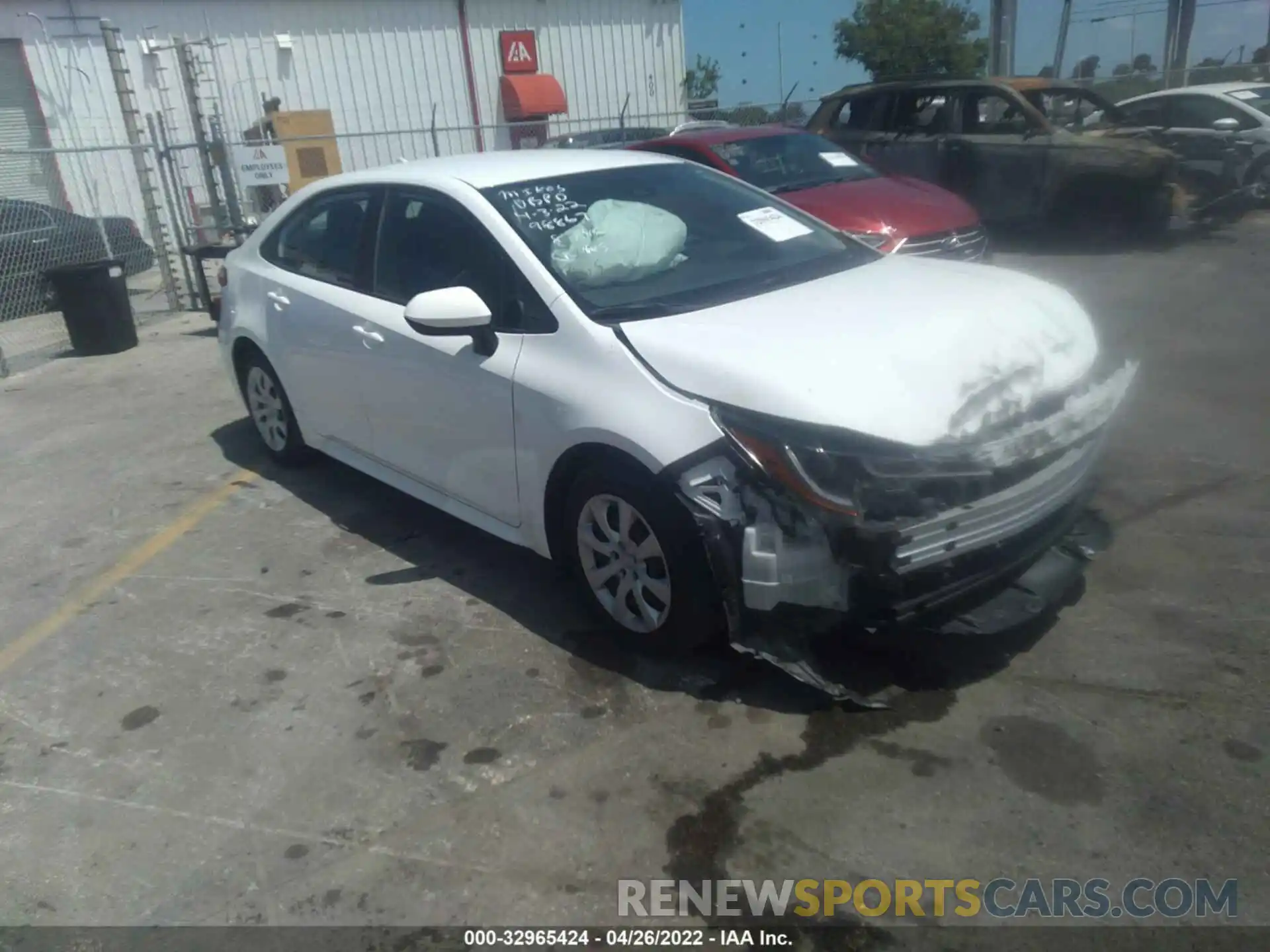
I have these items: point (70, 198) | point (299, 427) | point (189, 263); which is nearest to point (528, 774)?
point (299, 427)

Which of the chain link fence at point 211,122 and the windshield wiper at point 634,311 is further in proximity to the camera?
the chain link fence at point 211,122

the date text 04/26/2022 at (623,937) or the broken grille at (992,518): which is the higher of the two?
the broken grille at (992,518)

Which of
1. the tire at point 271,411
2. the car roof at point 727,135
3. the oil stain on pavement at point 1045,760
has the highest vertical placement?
the car roof at point 727,135

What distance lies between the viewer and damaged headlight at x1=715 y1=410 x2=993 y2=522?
3.03 m

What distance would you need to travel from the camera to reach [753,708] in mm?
3426

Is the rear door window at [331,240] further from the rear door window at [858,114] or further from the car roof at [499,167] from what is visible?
the rear door window at [858,114]

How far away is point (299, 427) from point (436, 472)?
4.83 ft

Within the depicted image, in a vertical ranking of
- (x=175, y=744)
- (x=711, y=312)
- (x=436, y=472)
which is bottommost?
(x=175, y=744)

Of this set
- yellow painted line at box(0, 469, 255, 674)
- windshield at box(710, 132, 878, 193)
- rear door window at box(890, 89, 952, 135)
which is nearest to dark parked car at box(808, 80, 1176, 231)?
rear door window at box(890, 89, 952, 135)

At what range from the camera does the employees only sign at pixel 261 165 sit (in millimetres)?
11367

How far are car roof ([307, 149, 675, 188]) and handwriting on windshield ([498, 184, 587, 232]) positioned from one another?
99 millimetres

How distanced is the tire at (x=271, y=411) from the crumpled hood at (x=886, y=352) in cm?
278

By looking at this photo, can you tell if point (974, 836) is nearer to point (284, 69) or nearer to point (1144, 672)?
point (1144, 672)

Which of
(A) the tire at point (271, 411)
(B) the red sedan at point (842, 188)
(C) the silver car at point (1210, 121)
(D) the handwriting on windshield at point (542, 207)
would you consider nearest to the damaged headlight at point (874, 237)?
(B) the red sedan at point (842, 188)
